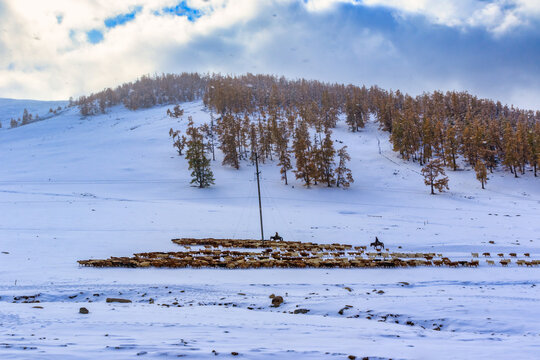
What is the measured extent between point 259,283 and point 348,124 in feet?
339

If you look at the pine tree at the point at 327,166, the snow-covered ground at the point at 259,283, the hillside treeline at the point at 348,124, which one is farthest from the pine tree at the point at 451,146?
the pine tree at the point at 327,166

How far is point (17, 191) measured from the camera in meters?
48.1

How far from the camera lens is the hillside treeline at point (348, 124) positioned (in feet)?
222

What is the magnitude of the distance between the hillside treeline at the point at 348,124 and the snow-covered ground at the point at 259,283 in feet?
53.1

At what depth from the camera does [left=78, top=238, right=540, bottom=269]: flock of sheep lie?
16.5 meters

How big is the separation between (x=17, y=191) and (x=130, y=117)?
309 feet

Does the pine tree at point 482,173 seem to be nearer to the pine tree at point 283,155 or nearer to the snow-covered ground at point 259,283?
the snow-covered ground at point 259,283

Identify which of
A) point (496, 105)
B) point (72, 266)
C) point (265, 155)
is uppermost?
point (496, 105)

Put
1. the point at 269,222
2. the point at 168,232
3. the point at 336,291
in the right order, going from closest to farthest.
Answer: the point at 336,291
the point at 168,232
the point at 269,222

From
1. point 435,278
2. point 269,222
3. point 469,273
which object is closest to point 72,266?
point 435,278

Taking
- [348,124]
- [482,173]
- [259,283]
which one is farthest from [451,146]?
[259,283]

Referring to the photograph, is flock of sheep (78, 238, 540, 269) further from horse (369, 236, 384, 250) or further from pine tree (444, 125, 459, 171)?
pine tree (444, 125, 459, 171)

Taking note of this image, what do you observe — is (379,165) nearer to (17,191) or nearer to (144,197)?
(144,197)

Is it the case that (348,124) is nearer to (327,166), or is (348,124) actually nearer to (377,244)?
(327,166)
